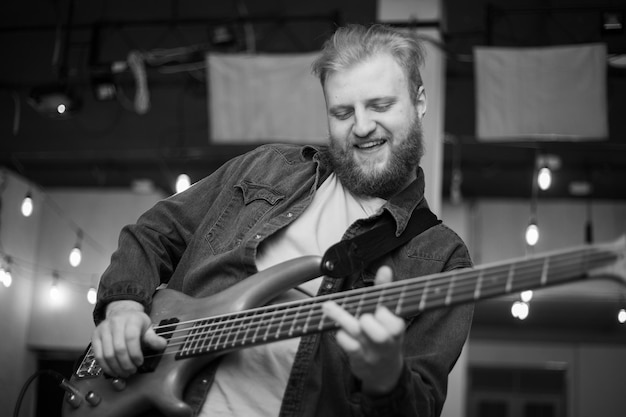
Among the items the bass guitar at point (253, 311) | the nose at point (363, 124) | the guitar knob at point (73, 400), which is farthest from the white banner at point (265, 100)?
the guitar knob at point (73, 400)

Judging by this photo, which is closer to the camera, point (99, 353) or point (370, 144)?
point (99, 353)

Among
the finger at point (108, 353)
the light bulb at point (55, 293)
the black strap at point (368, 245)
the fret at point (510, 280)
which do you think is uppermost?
the light bulb at point (55, 293)

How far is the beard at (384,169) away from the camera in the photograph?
78.9 inches

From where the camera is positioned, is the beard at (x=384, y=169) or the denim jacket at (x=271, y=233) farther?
the beard at (x=384, y=169)

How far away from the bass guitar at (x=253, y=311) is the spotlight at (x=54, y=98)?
503 centimetres

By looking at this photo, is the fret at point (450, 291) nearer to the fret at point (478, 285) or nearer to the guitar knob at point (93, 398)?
the fret at point (478, 285)

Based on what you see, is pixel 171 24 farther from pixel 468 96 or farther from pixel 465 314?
pixel 465 314

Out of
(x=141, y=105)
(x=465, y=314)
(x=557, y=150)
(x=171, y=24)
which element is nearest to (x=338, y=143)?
(x=465, y=314)

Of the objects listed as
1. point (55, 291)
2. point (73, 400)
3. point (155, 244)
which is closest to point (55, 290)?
point (55, 291)

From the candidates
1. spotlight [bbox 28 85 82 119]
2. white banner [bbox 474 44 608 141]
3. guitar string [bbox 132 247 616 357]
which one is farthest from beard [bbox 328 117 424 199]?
spotlight [bbox 28 85 82 119]

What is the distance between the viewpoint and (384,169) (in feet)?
6.57

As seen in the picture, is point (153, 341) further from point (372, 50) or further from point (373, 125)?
point (372, 50)

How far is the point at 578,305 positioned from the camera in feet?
36.8

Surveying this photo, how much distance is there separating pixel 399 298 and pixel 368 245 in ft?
1.26
